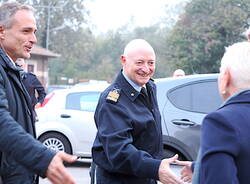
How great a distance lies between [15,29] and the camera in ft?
9.67

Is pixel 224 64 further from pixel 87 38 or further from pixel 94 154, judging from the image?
pixel 87 38

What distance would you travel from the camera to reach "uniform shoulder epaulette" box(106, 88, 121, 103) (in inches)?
138

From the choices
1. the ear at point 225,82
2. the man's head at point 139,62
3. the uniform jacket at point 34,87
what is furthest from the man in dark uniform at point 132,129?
the uniform jacket at point 34,87

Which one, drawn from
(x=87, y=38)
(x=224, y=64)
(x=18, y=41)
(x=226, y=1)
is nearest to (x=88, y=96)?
(x=18, y=41)

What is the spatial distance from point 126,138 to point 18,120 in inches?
33.9

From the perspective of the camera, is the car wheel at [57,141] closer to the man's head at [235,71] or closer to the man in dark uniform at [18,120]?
the man in dark uniform at [18,120]

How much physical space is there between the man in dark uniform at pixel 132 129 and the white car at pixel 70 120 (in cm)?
589

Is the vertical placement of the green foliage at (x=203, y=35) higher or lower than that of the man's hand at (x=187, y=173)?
lower

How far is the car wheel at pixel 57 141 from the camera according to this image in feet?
31.8

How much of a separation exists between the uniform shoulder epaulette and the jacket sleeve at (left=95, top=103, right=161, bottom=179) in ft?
0.12

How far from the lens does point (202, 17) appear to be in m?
32.0

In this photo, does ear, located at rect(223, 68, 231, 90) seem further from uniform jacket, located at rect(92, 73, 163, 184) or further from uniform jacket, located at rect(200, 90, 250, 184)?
uniform jacket, located at rect(92, 73, 163, 184)

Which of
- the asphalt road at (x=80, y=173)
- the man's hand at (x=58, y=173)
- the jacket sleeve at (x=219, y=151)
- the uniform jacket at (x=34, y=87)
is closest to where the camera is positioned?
the jacket sleeve at (x=219, y=151)

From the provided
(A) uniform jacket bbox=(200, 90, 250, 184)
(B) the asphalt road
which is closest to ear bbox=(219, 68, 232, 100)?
(A) uniform jacket bbox=(200, 90, 250, 184)
